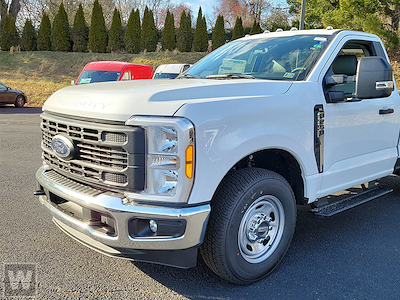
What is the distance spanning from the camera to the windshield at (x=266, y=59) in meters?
3.75

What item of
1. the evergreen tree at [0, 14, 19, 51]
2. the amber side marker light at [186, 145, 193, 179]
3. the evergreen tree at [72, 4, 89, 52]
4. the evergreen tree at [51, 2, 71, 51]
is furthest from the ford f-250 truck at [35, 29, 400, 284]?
the evergreen tree at [0, 14, 19, 51]

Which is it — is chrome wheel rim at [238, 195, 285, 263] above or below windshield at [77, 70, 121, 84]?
below

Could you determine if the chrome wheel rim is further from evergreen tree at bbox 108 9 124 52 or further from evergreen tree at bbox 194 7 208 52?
evergreen tree at bbox 108 9 124 52

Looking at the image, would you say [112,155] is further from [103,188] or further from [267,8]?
[267,8]

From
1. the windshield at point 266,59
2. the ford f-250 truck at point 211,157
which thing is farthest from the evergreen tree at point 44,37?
the ford f-250 truck at point 211,157

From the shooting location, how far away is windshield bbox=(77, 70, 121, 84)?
13383 mm

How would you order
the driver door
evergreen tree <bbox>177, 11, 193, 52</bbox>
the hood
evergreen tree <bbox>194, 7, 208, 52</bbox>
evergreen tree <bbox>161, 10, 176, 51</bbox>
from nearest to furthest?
the hood
the driver door
evergreen tree <bbox>194, 7, 208, 52</bbox>
evergreen tree <bbox>177, 11, 193, 52</bbox>
evergreen tree <bbox>161, 10, 176, 51</bbox>

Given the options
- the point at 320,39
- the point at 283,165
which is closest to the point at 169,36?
the point at 320,39

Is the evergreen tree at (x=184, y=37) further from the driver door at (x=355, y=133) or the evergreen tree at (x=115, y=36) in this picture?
the driver door at (x=355, y=133)

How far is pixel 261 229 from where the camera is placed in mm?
3158

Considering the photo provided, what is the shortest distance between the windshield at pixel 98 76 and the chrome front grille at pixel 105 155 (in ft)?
34.8

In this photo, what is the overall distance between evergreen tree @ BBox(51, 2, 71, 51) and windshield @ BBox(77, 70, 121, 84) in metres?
19.6

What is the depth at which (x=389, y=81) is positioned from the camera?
3.64m

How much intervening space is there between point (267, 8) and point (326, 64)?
44.5m
